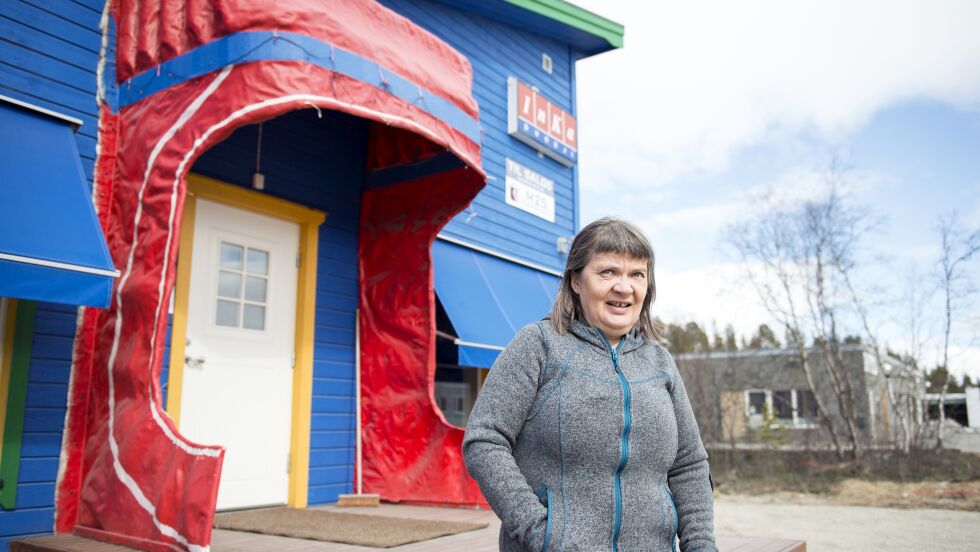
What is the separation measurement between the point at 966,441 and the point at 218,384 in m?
14.2

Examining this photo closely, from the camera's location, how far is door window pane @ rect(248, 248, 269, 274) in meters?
4.95

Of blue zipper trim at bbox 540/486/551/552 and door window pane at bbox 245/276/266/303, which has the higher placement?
door window pane at bbox 245/276/266/303

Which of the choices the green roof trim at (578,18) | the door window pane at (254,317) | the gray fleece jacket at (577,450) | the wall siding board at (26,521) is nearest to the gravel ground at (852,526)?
the door window pane at (254,317)

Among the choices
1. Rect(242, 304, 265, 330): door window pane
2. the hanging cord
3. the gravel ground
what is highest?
the hanging cord

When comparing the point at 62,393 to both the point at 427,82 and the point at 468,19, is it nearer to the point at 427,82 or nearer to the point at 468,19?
the point at 427,82

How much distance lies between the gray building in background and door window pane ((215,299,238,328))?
35.4ft

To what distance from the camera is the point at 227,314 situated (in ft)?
15.6

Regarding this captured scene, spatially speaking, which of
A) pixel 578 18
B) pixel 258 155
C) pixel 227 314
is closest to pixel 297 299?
pixel 227 314

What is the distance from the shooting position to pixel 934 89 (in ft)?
42.2

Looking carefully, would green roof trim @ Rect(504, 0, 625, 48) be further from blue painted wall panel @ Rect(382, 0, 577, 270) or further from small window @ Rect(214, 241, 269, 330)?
small window @ Rect(214, 241, 269, 330)

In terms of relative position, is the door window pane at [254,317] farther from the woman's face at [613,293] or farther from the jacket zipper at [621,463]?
the jacket zipper at [621,463]

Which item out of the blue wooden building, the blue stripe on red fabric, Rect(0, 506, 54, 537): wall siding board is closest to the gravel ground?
the blue wooden building

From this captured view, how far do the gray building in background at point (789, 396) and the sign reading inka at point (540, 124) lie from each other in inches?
285

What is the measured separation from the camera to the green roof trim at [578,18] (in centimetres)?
770
